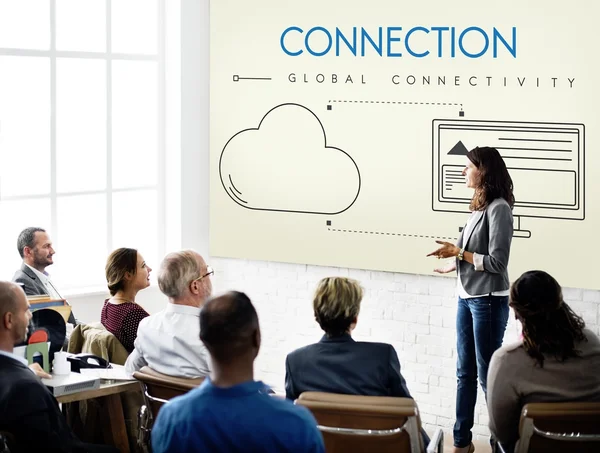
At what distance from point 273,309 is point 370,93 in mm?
1750

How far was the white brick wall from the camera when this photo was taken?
6418 millimetres

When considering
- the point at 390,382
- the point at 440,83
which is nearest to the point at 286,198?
the point at 440,83

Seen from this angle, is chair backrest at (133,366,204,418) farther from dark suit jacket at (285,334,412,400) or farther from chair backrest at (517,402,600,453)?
chair backrest at (517,402,600,453)

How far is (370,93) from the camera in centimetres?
658

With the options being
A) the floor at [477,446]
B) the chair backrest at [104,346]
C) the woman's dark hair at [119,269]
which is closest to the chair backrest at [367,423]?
the chair backrest at [104,346]

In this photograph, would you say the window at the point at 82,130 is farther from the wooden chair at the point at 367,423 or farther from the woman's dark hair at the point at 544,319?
the woman's dark hair at the point at 544,319

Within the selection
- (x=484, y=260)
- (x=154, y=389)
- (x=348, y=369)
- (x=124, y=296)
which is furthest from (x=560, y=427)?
(x=124, y=296)

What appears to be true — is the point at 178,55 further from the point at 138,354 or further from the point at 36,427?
the point at 36,427

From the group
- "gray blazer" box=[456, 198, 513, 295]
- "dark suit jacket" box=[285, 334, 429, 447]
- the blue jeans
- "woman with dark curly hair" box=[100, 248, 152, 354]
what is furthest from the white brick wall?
"dark suit jacket" box=[285, 334, 429, 447]

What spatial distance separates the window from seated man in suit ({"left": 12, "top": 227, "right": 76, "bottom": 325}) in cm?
54

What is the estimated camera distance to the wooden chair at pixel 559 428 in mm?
3539

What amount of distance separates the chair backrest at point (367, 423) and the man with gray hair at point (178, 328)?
85 centimetres

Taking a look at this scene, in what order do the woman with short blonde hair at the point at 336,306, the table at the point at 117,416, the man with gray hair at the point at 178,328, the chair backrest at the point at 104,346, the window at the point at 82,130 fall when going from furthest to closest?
the window at the point at 82,130 → the chair backrest at the point at 104,346 → the table at the point at 117,416 → the man with gray hair at the point at 178,328 → the woman with short blonde hair at the point at 336,306

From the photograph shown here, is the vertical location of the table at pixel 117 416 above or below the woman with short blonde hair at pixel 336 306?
below
